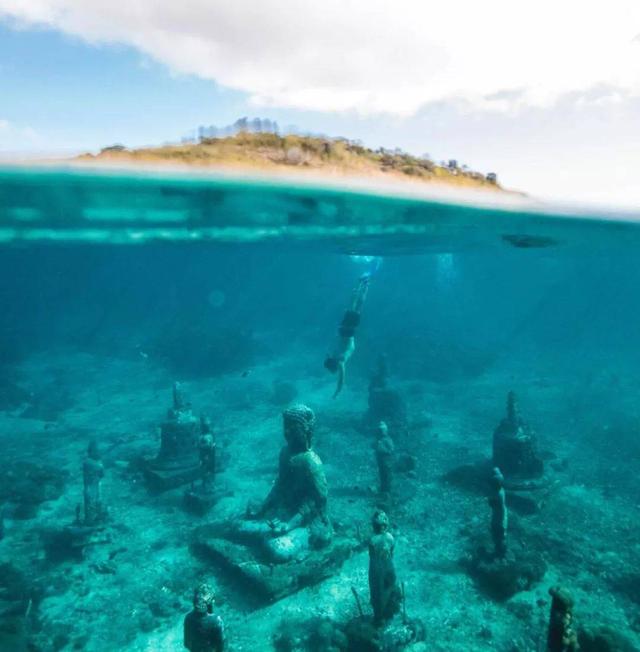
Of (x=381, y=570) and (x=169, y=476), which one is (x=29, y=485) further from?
(x=381, y=570)

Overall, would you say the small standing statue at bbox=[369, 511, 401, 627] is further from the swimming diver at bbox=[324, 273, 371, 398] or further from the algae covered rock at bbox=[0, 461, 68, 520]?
the algae covered rock at bbox=[0, 461, 68, 520]

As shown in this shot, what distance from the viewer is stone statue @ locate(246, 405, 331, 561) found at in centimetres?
877

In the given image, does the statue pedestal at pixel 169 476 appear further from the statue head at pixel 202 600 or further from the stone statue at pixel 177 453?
the statue head at pixel 202 600

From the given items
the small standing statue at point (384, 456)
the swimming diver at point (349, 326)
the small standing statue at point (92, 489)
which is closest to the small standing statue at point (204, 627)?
the small standing statue at point (92, 489)

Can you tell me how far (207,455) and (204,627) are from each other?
660 centimetres

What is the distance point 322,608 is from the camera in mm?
7969

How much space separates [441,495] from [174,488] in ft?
24.1

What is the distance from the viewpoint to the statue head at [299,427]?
30.1 ft

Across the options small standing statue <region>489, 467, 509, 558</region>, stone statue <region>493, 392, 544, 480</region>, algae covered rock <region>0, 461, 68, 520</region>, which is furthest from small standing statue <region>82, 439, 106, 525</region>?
stone statue <region>493, 392, 544, 480</region>

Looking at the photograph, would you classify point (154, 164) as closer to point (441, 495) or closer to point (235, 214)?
point (235, 214)

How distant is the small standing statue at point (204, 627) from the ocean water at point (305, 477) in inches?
87.3

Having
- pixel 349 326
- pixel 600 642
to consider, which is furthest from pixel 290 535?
pixel 349 326

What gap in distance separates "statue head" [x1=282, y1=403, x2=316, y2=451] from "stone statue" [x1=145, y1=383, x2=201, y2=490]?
A: 5132 mm

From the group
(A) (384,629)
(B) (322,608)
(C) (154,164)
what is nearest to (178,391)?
(C) (154,164)
